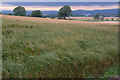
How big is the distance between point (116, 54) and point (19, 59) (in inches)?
234

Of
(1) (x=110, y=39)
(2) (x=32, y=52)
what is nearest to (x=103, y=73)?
(2) (x=32, y=52)

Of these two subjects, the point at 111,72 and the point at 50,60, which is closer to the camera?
the point at 50,60

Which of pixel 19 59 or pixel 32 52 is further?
pixel 32 52

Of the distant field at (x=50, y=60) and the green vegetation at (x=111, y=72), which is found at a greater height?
the distant field at (x=50, y=60)

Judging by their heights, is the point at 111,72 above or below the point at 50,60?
below

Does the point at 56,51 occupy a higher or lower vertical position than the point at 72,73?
higher

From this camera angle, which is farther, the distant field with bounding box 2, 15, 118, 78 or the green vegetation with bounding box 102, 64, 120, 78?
the green vegetation with bounding box 102, 64, 120, 78

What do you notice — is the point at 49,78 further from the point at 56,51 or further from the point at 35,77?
the point at 56,51

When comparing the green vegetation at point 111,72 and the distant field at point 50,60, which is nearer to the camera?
the distant field at point 50,60

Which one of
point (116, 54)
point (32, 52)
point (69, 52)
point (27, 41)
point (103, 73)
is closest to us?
point (103, 73)

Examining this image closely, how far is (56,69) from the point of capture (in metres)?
6.35

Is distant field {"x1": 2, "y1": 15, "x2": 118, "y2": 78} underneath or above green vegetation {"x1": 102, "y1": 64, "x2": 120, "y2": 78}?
above

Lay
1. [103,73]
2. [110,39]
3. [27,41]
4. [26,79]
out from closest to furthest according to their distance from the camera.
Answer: [26,79] → [103,73] → [27,41] → [110,39]

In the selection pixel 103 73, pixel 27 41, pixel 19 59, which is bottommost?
pixel 103 73
